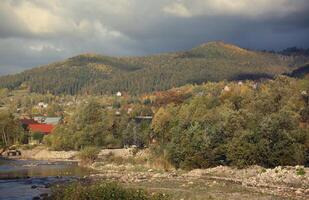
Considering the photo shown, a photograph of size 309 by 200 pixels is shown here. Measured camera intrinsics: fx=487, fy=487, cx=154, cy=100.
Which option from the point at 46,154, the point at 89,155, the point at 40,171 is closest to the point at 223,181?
the point at 40,171

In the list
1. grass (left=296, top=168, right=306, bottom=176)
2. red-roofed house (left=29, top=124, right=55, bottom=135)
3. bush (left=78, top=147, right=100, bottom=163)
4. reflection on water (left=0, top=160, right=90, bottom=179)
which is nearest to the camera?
grass (left=296, top=168, right=306, bottom=176)

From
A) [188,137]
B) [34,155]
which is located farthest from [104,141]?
[188,137]

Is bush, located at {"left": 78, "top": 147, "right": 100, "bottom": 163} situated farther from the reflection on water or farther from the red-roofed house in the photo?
the red-roofed house

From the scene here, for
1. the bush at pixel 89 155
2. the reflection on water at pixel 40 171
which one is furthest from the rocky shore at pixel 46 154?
the reflection on water at pixel 40 171

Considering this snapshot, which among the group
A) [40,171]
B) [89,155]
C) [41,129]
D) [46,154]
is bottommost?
[46,154]

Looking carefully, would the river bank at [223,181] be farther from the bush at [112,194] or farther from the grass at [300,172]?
the bush at [112,194]

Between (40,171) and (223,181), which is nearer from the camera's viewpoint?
(223,181)

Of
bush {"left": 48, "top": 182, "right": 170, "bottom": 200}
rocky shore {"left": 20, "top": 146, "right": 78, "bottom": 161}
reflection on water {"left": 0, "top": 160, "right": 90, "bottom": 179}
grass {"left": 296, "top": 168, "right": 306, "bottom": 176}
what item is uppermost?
bush {"left": 48, "top": 182, "right": 170, "bottom": 200}

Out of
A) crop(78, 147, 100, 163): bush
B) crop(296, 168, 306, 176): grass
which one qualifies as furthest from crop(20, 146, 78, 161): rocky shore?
crop(296, 168, 306, 176): grass

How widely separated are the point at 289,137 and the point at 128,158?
3810 centimetres

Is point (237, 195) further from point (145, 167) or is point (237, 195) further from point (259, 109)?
point (259, 109)

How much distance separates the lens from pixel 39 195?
168ft

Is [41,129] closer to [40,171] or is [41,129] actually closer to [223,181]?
[40,171]

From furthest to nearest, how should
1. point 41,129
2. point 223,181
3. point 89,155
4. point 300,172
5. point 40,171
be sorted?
point 41,129 → point 89,155 → point 40,171 → point 223,181 → point 300,172
